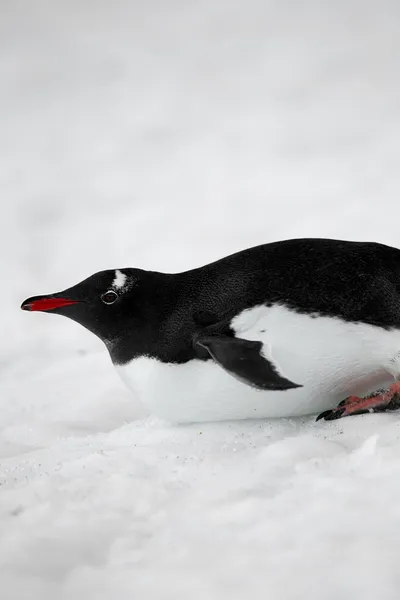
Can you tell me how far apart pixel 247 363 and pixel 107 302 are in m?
0.49

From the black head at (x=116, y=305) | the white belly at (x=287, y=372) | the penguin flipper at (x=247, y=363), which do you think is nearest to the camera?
the penguin flipper at (x=247, y=363)

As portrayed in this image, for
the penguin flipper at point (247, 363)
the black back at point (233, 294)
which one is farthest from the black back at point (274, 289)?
the penguin flipper at point (247, 363)

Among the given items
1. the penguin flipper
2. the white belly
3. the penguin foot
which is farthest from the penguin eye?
the penguin foot

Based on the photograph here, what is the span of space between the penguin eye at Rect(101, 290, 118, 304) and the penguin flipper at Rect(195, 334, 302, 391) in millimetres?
354

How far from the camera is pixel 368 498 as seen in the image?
48.8 inches

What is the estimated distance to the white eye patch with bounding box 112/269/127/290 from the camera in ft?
6.10

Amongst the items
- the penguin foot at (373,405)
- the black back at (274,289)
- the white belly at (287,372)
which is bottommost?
the penguin foot at (373,405)

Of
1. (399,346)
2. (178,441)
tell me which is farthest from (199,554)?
(399,346)

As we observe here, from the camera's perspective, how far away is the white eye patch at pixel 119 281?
1.86 meters

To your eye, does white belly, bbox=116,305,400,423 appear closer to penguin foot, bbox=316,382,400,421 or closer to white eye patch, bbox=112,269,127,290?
penguin foot, bbox=316,382,400,421

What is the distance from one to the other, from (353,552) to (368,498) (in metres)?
0.17

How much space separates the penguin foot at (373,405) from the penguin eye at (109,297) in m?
0.64

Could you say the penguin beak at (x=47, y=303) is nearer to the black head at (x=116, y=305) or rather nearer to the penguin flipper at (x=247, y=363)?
the black head at (x=116, y=305)

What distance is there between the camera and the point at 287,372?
5.52 feet
